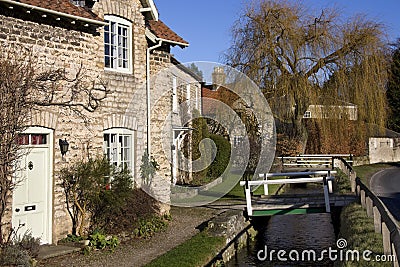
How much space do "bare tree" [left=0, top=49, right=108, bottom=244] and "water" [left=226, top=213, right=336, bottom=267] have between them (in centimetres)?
543

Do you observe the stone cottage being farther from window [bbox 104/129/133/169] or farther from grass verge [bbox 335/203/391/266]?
grass verge [bbox 335/203/391/266]

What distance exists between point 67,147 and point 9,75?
2.45 m

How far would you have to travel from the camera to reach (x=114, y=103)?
13.5m

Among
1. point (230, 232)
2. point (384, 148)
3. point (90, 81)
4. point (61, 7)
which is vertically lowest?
A: point (230, 232)

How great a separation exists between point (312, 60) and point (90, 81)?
17.3 metres

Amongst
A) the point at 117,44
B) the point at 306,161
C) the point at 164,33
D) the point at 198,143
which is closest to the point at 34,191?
the point at 117,44

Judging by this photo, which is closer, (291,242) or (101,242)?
(101,242)

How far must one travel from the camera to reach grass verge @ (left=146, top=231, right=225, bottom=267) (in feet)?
32.0

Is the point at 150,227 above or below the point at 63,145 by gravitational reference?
below

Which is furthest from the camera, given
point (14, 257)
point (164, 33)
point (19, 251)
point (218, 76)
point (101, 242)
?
point (218, 76)

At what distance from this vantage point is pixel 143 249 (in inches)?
451

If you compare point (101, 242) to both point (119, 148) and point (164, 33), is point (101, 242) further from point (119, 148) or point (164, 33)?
point (164, 33)

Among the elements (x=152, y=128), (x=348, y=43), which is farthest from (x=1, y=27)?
(x=348, y=43)

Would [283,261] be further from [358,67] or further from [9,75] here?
[358,67]
